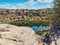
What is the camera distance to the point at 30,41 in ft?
17.6

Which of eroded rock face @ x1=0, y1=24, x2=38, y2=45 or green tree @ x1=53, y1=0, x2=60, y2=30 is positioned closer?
eroded rock face @ x1=0, y1=24, x2=38, y2=45

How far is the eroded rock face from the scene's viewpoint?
505 centimetres

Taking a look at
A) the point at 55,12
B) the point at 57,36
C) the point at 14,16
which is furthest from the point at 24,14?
the point at 57,36

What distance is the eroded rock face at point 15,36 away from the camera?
5048 millimetres

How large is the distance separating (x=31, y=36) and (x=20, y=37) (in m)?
0.37

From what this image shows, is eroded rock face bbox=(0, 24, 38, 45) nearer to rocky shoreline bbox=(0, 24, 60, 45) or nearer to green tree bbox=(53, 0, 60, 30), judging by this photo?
rocky shoreline bbox=(0, 24, 60, 45)

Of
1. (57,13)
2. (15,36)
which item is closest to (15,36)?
(15,36)

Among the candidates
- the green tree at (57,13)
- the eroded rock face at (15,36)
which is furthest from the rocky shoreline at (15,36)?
the green tree at (57,13)

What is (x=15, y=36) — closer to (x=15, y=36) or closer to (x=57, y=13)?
(x=15, y=36)

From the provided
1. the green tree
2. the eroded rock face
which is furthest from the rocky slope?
the green tree

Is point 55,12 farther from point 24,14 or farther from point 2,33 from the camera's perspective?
point 24,14

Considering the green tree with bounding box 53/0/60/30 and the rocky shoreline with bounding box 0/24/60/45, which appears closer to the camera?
the rocky shoreline with bounding box 0/24/60/45

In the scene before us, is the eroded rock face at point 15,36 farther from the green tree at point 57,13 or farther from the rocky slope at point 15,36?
the green tree at point 57,13

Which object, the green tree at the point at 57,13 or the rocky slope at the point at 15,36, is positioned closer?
the rocky slope at the point at 15,36
